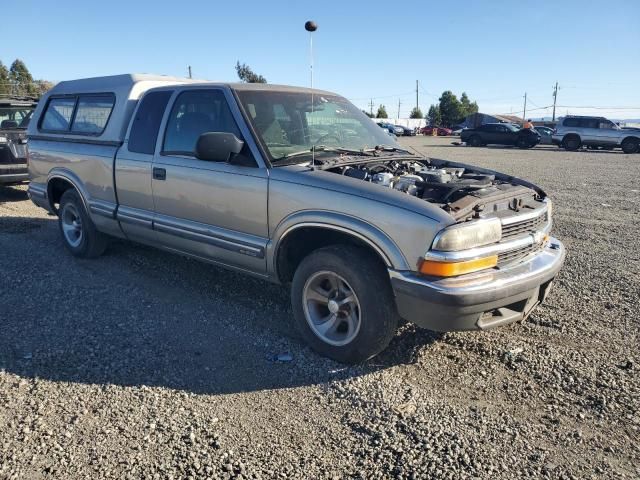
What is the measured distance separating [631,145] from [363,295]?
27215 mm

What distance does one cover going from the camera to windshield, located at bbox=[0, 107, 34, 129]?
930 centimetres

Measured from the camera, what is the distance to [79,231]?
620 centimetres

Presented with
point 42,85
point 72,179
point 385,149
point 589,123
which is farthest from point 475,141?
point 42,85

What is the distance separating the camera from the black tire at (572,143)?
27641 millimetres

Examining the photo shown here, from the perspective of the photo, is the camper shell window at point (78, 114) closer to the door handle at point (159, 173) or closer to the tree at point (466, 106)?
the door handle at point (159, 173)

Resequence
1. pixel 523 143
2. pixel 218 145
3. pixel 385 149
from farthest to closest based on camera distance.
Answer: pixel 523 143 → pixel 385 149 → pixel 218 145

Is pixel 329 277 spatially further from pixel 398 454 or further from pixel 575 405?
pixel 575 405

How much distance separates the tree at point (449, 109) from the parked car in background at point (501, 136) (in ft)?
133

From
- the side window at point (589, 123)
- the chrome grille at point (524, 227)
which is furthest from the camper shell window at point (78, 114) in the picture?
the side window at point (589, 123)

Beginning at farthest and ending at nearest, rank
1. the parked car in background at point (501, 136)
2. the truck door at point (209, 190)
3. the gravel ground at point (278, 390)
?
1. the parked car in background at point (501, 136)
2. the truck door at point (209, 190)
3. the gravel ground at point (278, 390)

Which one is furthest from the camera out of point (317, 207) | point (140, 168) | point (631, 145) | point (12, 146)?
point (631, 145)

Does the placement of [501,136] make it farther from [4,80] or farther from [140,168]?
[4,80]

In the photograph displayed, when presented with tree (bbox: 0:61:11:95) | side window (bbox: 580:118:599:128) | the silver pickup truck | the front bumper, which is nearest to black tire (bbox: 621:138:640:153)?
side window (bbox: 580:118:599:128)

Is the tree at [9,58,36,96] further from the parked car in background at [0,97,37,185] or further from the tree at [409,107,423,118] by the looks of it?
the tree at [409,107,423,118]
